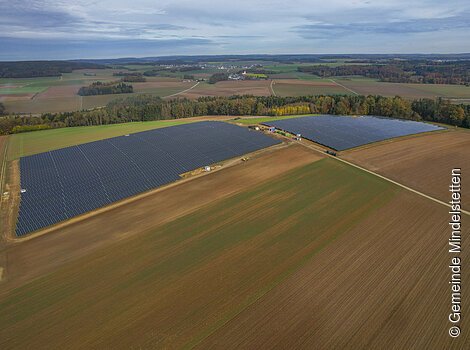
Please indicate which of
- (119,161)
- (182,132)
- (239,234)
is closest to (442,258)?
(239,234)

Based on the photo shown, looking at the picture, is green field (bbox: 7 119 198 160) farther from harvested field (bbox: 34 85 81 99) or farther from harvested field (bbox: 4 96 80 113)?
harvested field (bbox: 34 85 81 99)

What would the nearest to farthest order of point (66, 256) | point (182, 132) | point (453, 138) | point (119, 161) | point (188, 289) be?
1. point (188, 289)
2. point (66, 256)
3. point (119, 161)
4. point (453, 138)
5. point (182, 132)

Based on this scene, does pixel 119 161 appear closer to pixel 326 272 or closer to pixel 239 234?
pixel 239 234

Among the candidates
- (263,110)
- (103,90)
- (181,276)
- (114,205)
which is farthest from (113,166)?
(103,90)

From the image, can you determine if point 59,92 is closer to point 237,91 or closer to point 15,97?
point 15,97

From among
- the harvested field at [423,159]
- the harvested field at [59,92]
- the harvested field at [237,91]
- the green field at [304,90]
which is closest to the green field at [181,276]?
the harvested field at [423,159]

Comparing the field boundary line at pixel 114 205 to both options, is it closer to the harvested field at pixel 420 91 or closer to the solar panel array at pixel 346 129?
the solar panel array at pixel 346 129
